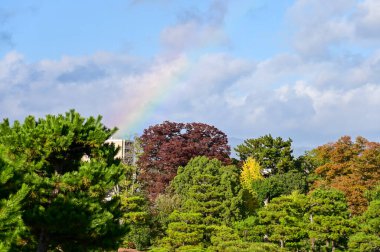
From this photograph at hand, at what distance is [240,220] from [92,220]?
19658 millimetres

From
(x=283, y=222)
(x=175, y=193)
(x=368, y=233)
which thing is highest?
(x=175, y=193)

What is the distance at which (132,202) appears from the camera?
29.3m

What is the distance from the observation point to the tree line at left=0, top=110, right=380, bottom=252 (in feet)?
41.2

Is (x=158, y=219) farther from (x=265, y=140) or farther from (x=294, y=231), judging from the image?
(x=265, y=140)

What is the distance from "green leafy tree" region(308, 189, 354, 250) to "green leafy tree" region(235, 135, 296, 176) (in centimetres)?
2144

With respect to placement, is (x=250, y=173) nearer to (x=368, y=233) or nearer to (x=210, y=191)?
(x=368, y=233)

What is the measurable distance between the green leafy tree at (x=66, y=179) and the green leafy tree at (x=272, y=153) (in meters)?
38.8

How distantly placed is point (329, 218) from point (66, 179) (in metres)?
19.5

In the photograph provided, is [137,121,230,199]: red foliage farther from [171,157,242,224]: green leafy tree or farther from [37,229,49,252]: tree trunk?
[37,229,49,252]: tree trunk

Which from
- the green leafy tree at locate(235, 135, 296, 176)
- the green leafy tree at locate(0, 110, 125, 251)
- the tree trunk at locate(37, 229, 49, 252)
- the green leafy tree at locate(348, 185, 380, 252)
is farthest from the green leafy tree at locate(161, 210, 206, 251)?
the green leafy tree at locate(235, 135, 296, 176)

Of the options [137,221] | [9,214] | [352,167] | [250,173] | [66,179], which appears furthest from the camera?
[250,173]

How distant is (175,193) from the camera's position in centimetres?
3622

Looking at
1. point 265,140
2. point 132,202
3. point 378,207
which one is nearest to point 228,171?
point 132,202

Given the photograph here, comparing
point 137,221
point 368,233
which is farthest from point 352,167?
point 137,221
